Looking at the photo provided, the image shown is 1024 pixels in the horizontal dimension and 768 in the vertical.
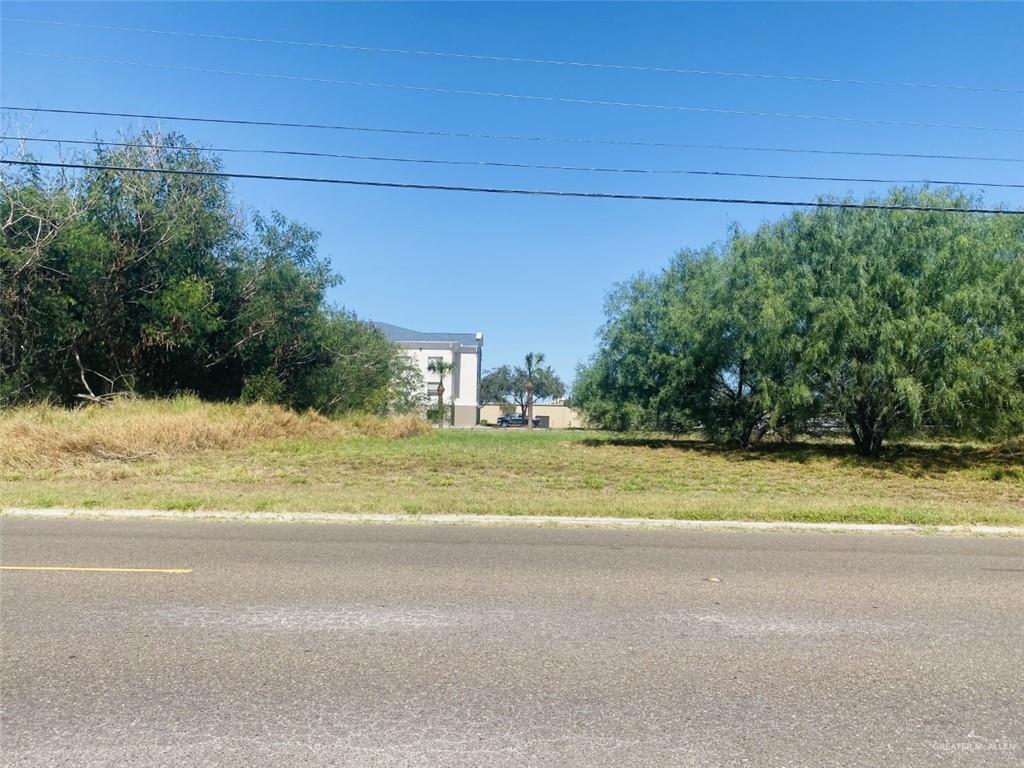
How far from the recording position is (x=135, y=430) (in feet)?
66.8

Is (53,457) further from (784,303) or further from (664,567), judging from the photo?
(784,303)

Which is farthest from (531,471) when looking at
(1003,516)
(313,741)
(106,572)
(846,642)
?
(313,741)

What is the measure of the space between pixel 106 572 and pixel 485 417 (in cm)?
10526

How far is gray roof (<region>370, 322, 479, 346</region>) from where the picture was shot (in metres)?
99.8

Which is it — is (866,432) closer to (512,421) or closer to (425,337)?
(512,421)

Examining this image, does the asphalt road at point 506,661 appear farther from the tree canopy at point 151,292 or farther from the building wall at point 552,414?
the building wall at point 552,414

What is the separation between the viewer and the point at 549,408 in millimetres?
110125

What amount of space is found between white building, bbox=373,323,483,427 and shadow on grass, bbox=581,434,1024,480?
61.3 metres

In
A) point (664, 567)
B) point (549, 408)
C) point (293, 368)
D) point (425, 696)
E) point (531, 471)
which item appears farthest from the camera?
point (549, 408)

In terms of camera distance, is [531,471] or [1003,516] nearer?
[1003,516]

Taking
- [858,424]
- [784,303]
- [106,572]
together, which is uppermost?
[784,303]

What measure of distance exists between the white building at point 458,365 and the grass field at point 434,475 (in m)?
66.0

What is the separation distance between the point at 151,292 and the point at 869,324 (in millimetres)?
25852

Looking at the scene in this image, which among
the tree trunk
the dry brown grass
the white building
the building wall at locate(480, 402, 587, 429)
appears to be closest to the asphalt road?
the dry brown grass
